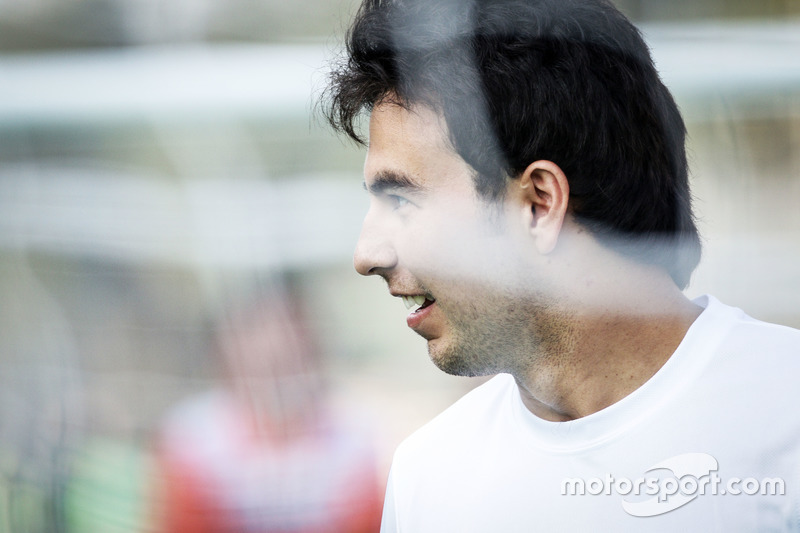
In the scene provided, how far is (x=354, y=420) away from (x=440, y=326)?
19cm

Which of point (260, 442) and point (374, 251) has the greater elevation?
point (374, 251)

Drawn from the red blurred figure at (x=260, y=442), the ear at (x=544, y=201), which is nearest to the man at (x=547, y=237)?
the ear at (x=544, y=201)

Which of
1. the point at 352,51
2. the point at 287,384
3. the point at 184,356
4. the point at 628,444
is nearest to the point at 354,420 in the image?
the point at 287,384

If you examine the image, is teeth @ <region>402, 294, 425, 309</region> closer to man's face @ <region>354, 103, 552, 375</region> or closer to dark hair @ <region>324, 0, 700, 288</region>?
man's face @ <region>354, 103, 552, 375</region>

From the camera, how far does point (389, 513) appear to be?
88cm

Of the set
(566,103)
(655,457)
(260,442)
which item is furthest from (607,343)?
(260,442)

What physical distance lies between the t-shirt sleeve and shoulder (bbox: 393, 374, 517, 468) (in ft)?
0.11

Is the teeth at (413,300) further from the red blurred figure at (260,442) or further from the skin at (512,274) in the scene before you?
the red blurred figure at (260,442)

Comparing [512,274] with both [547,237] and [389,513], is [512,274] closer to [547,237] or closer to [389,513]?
[547,237]

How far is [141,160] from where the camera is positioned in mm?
843

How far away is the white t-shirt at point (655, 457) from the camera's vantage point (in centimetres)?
70

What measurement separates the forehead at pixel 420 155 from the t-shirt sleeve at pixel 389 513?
397 millimetres

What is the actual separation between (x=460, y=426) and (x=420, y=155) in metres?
0.35

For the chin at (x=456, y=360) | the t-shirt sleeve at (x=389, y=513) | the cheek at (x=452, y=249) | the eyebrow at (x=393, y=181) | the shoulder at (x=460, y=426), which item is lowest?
the t-shirt sleeve at (x=389, y=513)
